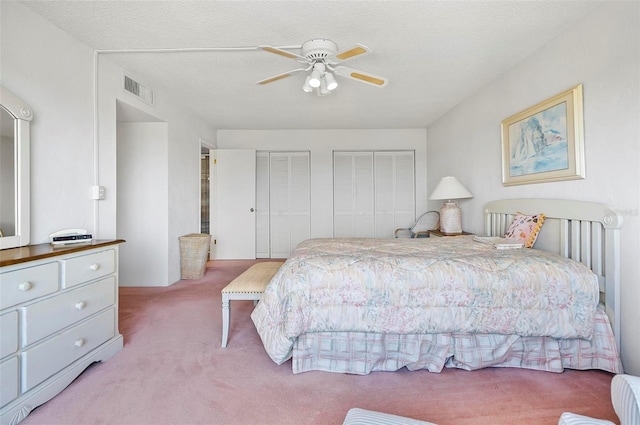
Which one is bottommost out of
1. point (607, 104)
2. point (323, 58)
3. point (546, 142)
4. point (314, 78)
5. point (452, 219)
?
point (452, 219)

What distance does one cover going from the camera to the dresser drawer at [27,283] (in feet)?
4.26

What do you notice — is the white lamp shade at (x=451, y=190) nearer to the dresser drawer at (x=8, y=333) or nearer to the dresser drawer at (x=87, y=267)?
the dresser drawer at (x=87, y=267)

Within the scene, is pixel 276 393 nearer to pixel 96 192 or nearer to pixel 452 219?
pixel 96 192

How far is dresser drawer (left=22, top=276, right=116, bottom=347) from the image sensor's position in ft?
4.64

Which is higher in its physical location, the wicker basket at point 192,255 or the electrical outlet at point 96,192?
the electrical outlet at point 96,192

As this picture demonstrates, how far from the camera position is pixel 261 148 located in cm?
519

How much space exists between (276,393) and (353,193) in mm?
4013

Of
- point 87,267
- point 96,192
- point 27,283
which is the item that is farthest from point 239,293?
point 96,192

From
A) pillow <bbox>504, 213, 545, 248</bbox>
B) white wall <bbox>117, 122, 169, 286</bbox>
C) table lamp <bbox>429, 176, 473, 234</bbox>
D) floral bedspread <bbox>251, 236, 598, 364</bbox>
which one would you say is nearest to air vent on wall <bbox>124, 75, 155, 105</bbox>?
white wall <bbox>117, 122, 169, 286</bbox>

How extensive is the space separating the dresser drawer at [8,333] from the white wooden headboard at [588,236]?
324 centimetres

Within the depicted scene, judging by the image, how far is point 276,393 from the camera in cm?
158

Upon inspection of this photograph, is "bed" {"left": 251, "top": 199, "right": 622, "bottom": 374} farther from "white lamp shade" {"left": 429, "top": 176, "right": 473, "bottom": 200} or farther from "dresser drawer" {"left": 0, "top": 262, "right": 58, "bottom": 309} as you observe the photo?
"white lamp shade" {"left": 429, "top": 176, "right": 473, "bottom": 200}

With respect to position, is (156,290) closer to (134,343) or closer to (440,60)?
(134,343)

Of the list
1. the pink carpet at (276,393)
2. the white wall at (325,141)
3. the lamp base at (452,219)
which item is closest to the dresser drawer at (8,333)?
the pink carpet at (276,393)
